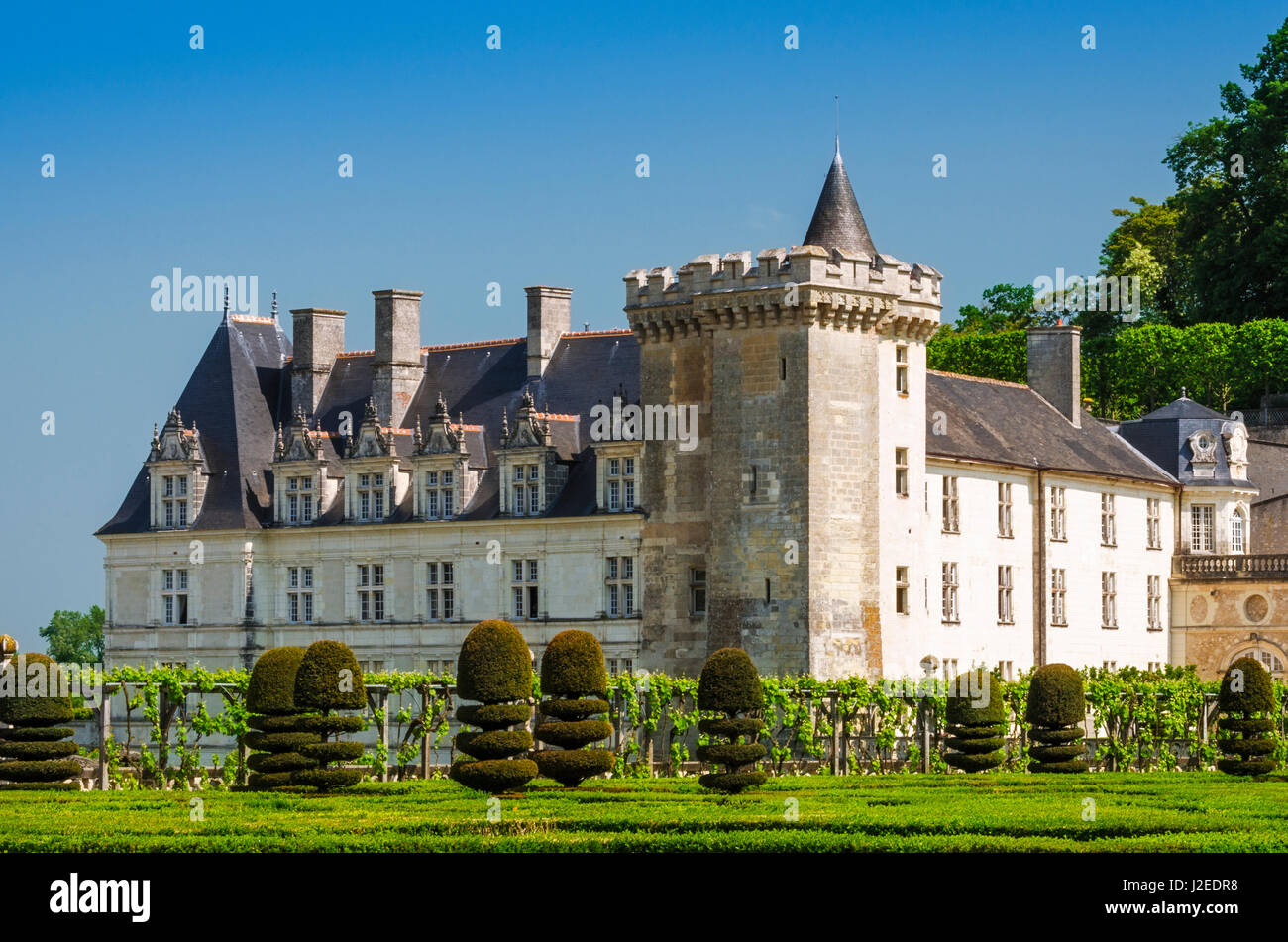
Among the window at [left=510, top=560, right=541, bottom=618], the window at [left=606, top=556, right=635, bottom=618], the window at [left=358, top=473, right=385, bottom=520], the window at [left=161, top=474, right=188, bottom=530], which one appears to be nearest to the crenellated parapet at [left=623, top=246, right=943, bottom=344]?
the window at [left=606, top=556, right=635, bottom=618]

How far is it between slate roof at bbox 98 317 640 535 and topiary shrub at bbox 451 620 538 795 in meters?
22.2

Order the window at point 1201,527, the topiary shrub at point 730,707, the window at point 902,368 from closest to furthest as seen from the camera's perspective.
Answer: the topiary shrub at point 730,707 → the window at point 902,368 → the window at point 1201,527

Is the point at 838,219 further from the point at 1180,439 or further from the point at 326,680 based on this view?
the point at 326,680

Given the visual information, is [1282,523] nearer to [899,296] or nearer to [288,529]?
[899,296]

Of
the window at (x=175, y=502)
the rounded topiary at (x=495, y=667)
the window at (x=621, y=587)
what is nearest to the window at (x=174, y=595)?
the window at (x=175, y=502)

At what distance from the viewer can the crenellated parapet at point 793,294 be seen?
2405 inches

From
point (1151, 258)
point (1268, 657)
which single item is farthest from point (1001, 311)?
point (1268, 657)

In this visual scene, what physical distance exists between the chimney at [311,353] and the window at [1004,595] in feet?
69.0

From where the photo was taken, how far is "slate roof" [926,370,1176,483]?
68.1 metres

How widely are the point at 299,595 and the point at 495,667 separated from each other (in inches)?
1116

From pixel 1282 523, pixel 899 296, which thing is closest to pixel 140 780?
pixel 899 296

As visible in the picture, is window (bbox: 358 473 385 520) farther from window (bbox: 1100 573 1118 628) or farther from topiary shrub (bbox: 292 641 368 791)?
topiary shrub (bbox: 292 641 368 791)

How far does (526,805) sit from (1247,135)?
6507cm

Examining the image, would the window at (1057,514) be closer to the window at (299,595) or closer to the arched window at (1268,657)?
the arched window at (1268,657)
